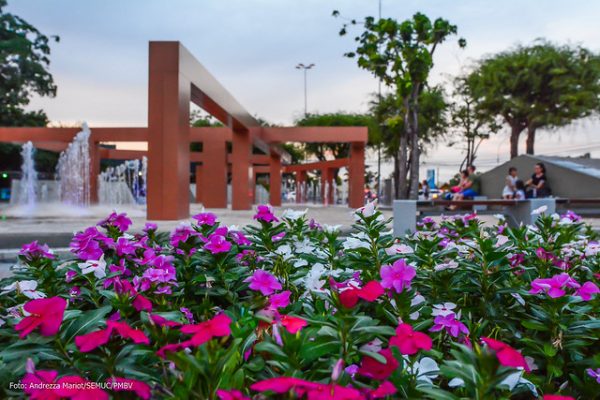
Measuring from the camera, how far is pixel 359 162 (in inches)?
876

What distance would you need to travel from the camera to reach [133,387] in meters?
0.90

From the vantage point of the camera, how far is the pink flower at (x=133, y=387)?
0.88m

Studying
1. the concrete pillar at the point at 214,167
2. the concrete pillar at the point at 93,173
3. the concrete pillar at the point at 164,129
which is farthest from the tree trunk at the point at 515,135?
the concrete pillar at the point at 164,129

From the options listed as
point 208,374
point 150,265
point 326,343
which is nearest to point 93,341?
point 208,374

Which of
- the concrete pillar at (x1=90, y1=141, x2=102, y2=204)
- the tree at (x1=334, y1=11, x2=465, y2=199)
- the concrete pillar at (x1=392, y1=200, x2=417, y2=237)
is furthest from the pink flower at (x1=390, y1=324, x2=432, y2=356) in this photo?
the concrete pillar at (x1=90, y1=141, x2=102, y2=204)

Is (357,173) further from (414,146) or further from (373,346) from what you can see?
(373,346)

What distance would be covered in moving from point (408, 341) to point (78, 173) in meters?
22.8

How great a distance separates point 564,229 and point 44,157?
1539 inches

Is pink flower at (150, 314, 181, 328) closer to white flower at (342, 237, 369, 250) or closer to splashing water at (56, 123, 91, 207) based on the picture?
white flower at (342, 237, 369, 250)

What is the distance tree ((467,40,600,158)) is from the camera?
26.2 m

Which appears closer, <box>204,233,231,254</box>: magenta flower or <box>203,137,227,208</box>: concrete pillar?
<box>204,233,231,254</box>: magenta flower

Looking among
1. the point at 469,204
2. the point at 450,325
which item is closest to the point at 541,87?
the point at 469,204

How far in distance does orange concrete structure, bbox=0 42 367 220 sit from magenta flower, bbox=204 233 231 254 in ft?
30.6

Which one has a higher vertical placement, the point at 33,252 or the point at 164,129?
the point at 164,129
